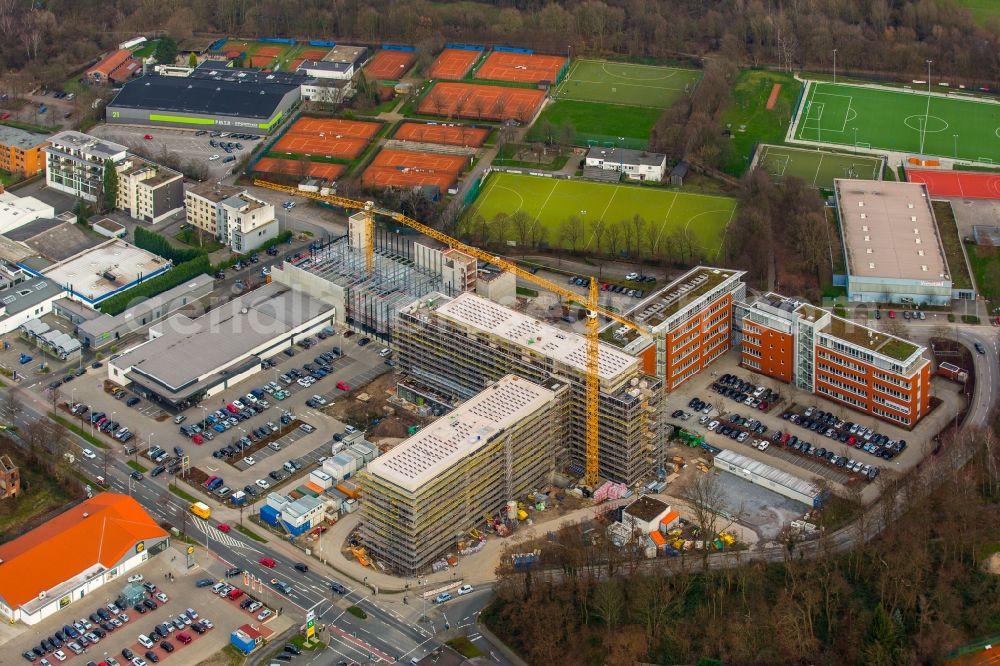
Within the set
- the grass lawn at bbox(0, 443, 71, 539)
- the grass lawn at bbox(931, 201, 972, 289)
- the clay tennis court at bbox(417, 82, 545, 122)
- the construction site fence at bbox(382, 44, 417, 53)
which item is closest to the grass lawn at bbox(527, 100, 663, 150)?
the clay tennis court at bbox(417, 82, 545, 122)

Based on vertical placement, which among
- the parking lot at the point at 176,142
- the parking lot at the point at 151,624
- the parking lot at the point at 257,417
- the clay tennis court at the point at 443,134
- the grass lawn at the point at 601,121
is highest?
the grass lawn at the point at 601,121

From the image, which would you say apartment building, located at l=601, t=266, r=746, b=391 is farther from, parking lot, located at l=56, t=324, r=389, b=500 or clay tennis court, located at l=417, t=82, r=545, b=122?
clay tennis court, located at l=417, t=82, r=545, b=122

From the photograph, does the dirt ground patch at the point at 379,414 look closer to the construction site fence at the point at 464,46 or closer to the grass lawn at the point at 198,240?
the grass lawn at the point at 198,240

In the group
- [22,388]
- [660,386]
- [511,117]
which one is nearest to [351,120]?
[511,117]

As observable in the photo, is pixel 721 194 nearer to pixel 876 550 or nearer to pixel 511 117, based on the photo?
pixel 511 117

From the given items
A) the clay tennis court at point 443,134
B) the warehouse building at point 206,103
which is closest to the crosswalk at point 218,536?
the clay tennis court at point 443,134
